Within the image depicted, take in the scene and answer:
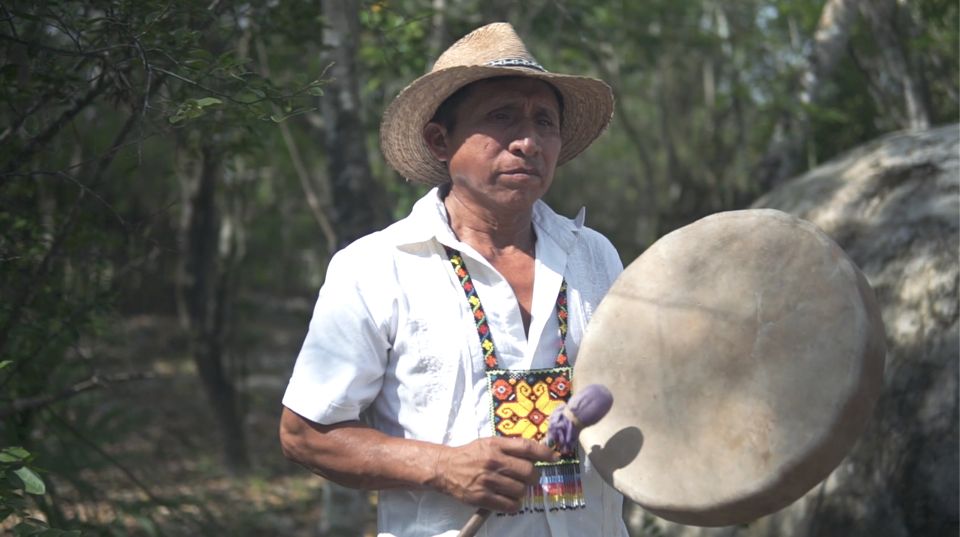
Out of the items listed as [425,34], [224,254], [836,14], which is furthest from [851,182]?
[224,254]

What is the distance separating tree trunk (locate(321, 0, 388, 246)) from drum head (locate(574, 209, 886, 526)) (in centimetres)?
240

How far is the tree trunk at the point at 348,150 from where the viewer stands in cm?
482

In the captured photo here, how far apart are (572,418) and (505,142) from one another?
25.5 inches

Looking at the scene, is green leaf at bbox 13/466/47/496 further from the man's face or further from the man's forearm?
the man's face

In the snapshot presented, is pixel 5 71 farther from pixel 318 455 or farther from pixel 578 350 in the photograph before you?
pixel 578 350

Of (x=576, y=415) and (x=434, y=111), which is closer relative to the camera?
(x=576, y=415)

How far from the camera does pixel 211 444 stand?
414 inches

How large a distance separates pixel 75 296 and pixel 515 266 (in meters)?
1.92

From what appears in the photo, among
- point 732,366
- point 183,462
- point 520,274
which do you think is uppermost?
point 520,274

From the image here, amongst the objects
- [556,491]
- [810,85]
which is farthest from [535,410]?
[810,85]

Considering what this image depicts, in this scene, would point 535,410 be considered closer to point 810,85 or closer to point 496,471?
point 496,471

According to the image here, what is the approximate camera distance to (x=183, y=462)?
9727 mm

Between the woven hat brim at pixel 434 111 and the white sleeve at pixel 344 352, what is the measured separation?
475 millimetres

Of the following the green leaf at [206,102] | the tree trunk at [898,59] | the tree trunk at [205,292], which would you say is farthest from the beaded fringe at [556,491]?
the tree trunk at [205,292]
